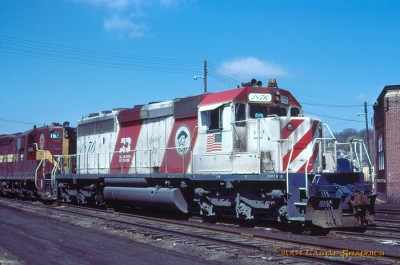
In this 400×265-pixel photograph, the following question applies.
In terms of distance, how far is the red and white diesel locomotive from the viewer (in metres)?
11.7

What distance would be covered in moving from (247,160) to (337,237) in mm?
3203

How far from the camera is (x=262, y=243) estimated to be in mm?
10250

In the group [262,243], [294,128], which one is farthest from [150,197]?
[262,243]

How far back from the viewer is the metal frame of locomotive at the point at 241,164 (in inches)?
458

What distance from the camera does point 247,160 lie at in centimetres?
1289

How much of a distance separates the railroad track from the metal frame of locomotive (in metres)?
0.78

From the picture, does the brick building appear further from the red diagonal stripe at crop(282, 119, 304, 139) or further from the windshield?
the red diagonal stripe at crop(282, 119, 304, 139)

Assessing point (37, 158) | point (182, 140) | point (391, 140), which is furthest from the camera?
point (391, 140)

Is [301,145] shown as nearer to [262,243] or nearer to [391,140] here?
[262,243]

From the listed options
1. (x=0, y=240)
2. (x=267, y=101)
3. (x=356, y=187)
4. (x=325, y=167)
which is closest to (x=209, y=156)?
(x=267, y=101)

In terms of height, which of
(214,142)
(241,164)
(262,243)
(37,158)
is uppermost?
(214,142)

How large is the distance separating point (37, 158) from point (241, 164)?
51.4 feet

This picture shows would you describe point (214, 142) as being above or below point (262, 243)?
above

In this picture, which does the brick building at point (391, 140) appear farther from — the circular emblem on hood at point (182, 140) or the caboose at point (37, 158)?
the caboose at point (37, 158)
